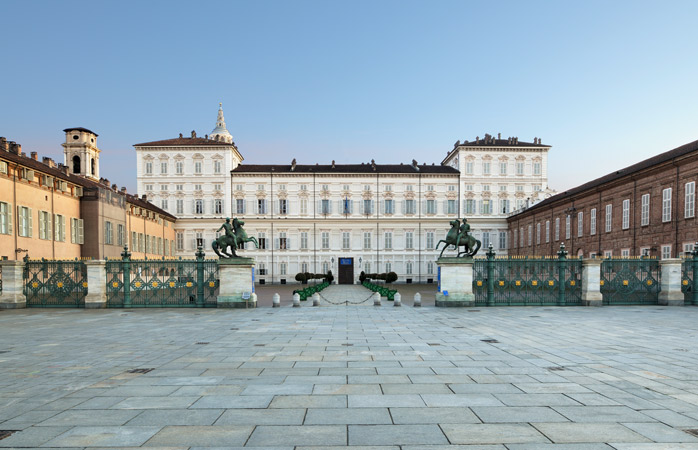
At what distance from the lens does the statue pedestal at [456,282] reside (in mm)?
18453

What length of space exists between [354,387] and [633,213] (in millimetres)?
32254

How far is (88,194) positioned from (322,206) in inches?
1024

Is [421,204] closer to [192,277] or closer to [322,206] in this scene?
[322,206]

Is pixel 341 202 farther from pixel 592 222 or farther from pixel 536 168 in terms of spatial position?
pixel 592 222

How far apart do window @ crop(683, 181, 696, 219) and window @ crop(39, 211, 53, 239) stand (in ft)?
129

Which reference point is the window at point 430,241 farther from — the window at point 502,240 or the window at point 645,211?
the window at point 645,211

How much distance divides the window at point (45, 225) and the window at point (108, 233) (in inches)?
212

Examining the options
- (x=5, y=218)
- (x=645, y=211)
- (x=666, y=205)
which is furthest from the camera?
(x=645, y=211)

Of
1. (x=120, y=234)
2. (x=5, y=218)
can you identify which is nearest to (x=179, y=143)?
(x=120, y=234)

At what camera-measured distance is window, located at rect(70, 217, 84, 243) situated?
32.5 m

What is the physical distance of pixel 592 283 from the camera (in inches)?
743

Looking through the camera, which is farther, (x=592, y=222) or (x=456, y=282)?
(x=592, y=222)

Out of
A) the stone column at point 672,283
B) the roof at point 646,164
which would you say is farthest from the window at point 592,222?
the stone column at point 672,283

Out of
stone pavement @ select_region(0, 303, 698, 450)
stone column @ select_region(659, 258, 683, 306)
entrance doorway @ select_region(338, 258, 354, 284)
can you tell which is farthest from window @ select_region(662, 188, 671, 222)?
entrance doorway @ select_region(338, 258, 354, 284)
